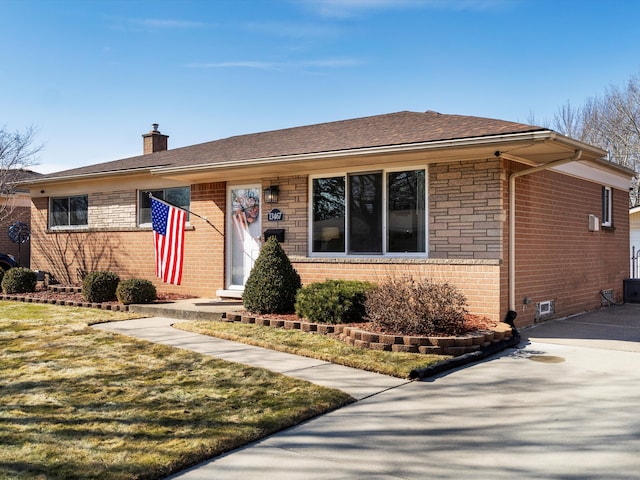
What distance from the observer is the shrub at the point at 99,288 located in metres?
12.4

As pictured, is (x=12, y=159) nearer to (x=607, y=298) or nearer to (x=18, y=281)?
(x=18, y=281)

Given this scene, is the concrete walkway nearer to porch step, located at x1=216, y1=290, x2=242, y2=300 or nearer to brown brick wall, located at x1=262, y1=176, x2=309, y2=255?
brown brick wall, located at x1=262, y1=176, x2=309, y2=255

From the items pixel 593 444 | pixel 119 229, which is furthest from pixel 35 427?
pixel 119 229

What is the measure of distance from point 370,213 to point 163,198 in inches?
239

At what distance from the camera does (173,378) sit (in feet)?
20.4

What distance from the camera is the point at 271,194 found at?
39.1 feet

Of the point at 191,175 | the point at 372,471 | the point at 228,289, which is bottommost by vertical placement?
the point at 372,471

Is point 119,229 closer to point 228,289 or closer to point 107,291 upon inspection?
point 107,291

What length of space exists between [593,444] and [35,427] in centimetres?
450

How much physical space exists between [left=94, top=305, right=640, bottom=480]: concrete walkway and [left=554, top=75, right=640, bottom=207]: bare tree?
27.8 metres

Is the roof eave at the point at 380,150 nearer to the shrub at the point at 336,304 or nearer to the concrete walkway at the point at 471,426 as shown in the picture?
the shrub at the point at 336,304

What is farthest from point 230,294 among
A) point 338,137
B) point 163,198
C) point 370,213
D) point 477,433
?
point 477,433

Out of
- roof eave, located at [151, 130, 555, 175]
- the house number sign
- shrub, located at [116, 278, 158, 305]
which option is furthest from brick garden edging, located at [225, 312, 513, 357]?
shrub, located at [116, 278, 158, 305]

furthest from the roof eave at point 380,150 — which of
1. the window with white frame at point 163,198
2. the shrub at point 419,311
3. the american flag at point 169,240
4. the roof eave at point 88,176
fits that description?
the shrub at point 419,311
